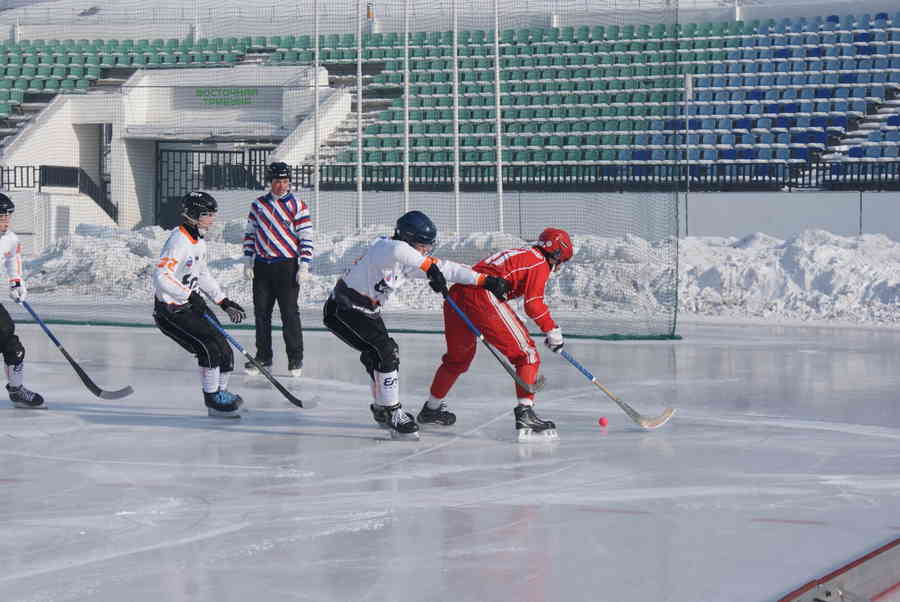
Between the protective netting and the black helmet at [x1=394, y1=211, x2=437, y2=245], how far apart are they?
8843 mm

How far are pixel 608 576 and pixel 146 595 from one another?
1.37 meters

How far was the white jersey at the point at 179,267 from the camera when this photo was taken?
6.88m

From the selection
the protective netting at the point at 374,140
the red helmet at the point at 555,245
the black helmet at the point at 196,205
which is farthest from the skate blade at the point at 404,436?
the protective netting at the point at 374,140

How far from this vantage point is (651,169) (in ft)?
48.6

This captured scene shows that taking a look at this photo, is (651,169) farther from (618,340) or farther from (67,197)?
(67,197)

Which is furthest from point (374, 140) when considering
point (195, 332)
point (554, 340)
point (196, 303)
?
point (554, 340)

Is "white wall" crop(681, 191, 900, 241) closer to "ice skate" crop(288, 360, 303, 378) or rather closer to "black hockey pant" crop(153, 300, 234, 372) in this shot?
"ice skate" crop(288, 360, 303, 378)

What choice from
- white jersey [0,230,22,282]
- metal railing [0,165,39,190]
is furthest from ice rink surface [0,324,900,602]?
metal railing [0,165,39,190]

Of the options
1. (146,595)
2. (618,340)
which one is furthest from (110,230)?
(146,595)

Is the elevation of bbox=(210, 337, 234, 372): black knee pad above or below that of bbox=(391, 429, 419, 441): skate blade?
above

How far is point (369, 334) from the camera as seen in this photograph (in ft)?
21.0

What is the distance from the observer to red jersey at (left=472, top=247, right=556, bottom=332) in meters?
6.37

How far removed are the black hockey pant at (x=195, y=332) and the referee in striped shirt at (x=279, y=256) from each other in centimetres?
194

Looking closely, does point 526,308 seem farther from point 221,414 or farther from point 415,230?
point 221,414
